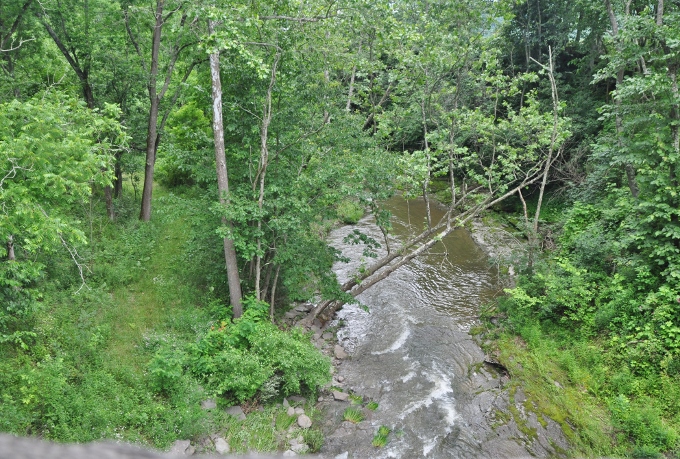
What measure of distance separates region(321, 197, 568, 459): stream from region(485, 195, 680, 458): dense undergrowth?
2.30 ft

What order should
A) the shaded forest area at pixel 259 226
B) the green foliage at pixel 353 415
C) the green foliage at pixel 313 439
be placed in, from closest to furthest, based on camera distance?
the shaded forest area at pixel 259 226 < the green foliage at pixel 313 439 < the green foliage at pixel 353 415

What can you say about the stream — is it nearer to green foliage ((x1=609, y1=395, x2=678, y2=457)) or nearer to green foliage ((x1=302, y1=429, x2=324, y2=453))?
green foliage ((x1=302, y1=429, x2=324, y2=453))

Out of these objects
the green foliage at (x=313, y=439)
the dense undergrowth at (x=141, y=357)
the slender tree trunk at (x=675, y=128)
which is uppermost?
the slender tree trunk at (x=675, y=128)

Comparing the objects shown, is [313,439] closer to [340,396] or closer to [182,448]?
[340,396]

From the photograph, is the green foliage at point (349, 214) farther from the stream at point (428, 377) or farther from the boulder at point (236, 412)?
the boulder at point (236, 412)

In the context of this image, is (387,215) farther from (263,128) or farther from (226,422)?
(226,422)

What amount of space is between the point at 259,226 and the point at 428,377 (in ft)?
19.2

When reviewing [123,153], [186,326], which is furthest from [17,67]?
[186,326]

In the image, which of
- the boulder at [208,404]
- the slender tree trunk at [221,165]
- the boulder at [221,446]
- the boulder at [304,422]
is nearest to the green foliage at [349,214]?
the slender tree trunk at [221,165]

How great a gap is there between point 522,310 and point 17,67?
59.5 feet

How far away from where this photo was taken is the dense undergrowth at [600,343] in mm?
7941

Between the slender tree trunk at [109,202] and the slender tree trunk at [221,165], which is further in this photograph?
the slender tree trunk at [109,202]

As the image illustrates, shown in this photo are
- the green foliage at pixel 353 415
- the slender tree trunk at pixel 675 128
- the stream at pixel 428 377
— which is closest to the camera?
the stream at pixel 428 377

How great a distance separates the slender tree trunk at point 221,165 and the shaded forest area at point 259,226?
5 cm
